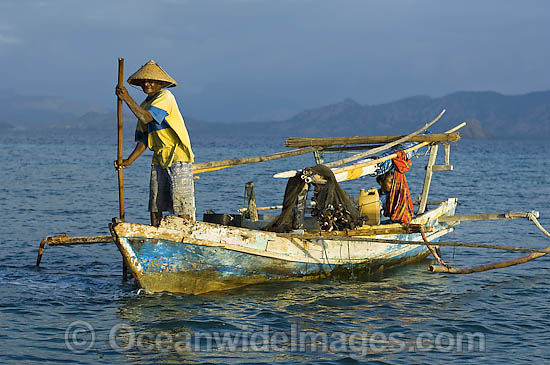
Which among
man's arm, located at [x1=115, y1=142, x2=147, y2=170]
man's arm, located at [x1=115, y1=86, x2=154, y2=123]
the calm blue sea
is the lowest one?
the calm blue sea

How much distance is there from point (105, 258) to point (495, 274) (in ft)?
22.4

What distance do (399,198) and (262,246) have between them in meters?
3.07

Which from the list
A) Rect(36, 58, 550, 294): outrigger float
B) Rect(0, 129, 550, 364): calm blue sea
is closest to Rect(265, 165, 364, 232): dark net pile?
Rect(36, 58, 550, 294): outrigger float

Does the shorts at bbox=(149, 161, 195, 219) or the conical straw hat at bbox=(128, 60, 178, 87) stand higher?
the conical straw hat at bbox=(128, 60, 178, 87)

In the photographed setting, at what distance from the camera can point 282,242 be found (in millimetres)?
9023

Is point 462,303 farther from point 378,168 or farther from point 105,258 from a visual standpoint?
point 105,258

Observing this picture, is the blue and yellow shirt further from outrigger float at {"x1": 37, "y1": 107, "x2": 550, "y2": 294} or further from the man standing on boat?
outrigger float at {"x1": 37, "y1": 107, "x2": 550, "y2": 294}

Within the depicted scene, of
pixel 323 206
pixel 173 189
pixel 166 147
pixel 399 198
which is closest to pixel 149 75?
pixel 166 147

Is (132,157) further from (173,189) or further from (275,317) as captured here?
(275,317)


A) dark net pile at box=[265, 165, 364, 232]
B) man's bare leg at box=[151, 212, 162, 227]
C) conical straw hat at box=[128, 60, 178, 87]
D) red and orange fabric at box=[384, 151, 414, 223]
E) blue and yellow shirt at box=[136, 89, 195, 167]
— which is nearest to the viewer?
blue and yellow shirt at box=[136, 89, 195, 167]

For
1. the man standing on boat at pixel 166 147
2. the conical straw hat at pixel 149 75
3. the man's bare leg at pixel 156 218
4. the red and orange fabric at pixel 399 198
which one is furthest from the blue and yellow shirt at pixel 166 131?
the red and orange fabric at pixel 399 198

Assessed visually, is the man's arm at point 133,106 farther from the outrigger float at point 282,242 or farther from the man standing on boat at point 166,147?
the outrigger float at point 282,242

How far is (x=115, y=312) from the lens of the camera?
323 inches

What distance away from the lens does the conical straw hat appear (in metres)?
8.25
